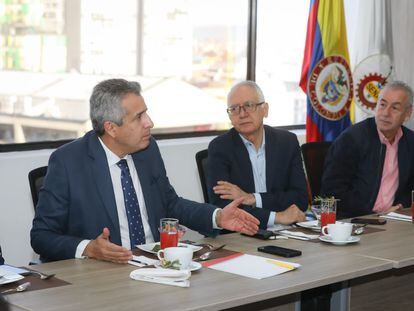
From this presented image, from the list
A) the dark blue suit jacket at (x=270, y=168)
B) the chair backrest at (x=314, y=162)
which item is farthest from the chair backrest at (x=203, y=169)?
the chair backrest at (x=314, y=162)

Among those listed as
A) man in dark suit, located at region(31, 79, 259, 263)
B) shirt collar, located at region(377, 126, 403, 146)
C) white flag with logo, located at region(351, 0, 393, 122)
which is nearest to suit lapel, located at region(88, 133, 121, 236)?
man in dark suit, located at region(31, 79, 259, 263)

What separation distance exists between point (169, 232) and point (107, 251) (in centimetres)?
23

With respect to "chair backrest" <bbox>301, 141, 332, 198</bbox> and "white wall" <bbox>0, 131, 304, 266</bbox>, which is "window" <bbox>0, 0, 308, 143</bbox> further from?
"chair backrest" <bbox>301, 141, 332, 198</bbox>

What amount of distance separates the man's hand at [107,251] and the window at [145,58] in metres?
1.97

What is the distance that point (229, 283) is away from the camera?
2.52 meters

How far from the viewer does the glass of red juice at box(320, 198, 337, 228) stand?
3.34 m

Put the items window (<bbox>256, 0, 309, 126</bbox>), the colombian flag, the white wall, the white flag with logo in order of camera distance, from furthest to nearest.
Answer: window (<bbox>256, 0, 309, 126</bbox>) < the white flag with logo < the colombian flag < the white wall

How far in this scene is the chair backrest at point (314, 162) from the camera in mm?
4469

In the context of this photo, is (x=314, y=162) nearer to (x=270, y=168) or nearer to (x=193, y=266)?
(x=270, y=168)

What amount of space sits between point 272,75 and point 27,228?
8.01ft

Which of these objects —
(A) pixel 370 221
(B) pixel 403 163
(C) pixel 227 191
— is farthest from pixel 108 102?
(B) pixel 403 163

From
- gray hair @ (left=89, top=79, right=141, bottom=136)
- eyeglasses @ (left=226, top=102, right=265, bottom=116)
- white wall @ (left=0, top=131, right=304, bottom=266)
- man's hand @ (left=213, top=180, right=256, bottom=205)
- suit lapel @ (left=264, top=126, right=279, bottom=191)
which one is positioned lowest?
white wall @ (left=0, top=131, right=304, bottom=266)

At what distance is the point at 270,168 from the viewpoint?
410 cm

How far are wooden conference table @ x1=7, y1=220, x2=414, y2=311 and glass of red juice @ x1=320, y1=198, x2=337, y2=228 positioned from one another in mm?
167
